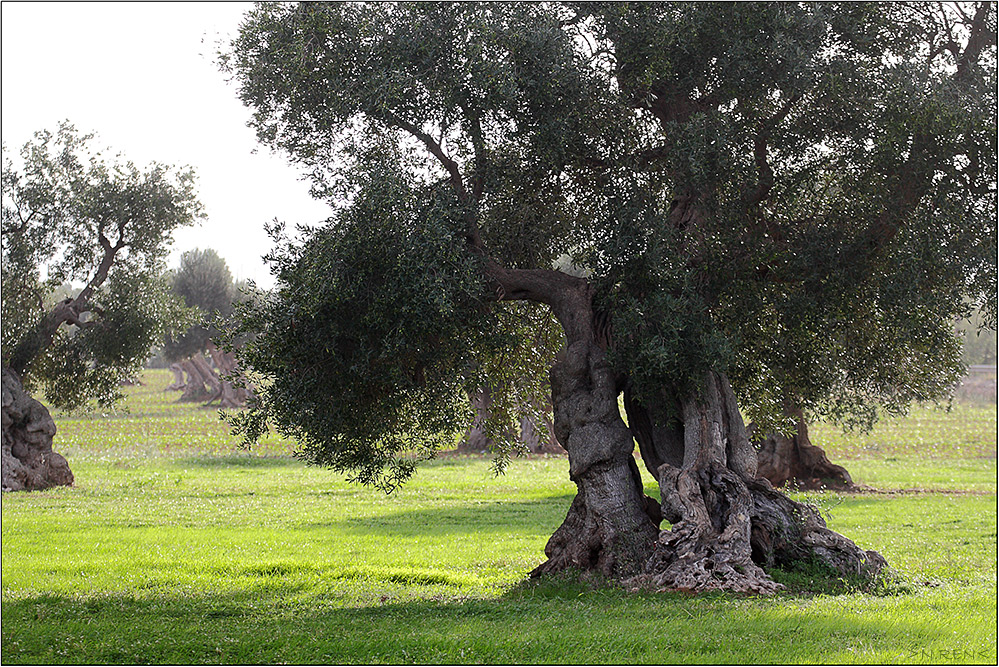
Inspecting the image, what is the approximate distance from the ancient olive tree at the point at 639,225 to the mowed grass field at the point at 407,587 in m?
1.43

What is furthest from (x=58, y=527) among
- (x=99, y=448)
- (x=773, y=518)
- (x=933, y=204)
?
(x=99, y=448)

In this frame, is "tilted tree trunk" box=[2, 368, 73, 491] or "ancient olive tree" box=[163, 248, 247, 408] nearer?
"tilted tree trunk" box=[2, 368, 73, 491]

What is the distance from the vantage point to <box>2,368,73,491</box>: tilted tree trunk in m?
29.5

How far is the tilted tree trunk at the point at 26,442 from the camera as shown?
2952 cm

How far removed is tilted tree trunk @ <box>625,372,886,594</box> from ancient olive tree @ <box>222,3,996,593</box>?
0.14 ft

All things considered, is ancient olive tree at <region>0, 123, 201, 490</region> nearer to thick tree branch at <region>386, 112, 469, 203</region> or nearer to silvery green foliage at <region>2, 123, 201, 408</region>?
silvery green foliage at <region>2, 123, 201, 408</region>

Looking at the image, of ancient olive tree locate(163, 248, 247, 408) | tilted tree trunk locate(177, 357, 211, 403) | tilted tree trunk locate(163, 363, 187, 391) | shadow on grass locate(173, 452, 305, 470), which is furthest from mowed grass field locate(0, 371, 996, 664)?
tilted tree trunk locate(163, 363, 187, 391)

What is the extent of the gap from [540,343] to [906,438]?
38080mm

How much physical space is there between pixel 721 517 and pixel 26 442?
23.9 meters

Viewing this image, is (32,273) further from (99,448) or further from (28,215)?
(99,448)

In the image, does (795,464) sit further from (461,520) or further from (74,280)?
(74,280)

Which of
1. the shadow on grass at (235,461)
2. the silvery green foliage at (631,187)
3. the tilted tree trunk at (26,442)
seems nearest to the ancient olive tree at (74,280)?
the tilted tree trunk at (26,442)

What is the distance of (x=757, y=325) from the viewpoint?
49.7 ft

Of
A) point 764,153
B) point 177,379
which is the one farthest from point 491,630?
point 177,379
